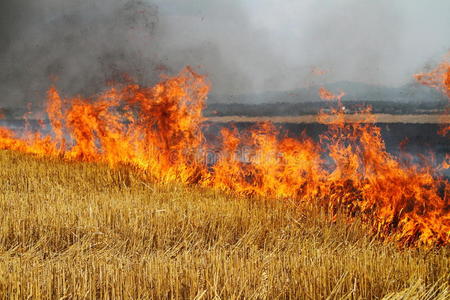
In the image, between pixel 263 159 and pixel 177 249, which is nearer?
pixel 177 249

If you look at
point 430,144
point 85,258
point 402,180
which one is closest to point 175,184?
point 402,180

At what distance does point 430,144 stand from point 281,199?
499 inches

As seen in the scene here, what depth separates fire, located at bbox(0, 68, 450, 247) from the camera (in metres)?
8.47

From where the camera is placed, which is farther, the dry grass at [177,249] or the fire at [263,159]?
the fire at [263,159]

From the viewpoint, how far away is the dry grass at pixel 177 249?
14.5 ft

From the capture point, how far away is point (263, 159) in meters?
11.2

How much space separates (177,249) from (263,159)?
17.7ft

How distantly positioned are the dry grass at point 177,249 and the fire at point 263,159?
2.81 ft

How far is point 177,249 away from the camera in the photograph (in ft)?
19.7

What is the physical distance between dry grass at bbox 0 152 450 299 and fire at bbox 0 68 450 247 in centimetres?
86

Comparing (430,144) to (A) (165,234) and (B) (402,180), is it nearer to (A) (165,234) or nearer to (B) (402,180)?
(B) (402,180)

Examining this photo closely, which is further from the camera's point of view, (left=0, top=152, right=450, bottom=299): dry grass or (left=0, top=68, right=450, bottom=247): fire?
(left=0, top=68, right=450, bottom=247): fire

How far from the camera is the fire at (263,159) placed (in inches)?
333

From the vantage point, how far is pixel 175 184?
10219 millimetres
